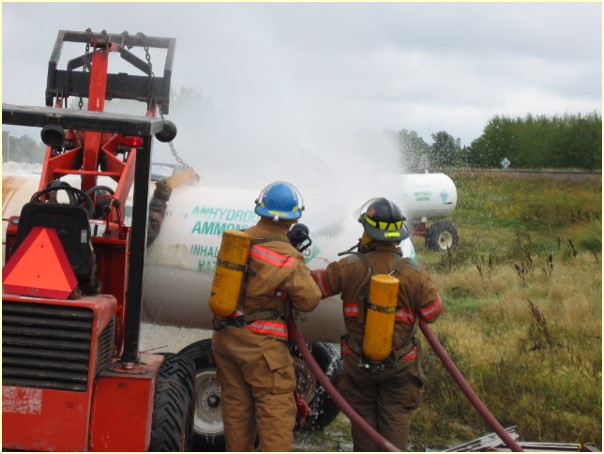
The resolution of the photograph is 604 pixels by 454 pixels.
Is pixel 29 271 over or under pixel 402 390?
over

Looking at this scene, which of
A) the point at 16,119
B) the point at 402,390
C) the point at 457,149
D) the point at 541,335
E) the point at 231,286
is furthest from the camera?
the point at 457,149

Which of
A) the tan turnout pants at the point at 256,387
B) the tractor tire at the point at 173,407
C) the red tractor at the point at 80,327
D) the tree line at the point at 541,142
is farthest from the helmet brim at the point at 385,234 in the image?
the tree line at the point at 541,142

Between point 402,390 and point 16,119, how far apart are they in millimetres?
2935

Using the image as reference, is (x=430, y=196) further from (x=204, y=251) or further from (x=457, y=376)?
(x=457, y=376)

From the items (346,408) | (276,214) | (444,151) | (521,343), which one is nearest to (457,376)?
(346,408)

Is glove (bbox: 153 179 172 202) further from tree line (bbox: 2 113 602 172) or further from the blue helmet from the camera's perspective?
tree line (bbox: 2 113 602 172)

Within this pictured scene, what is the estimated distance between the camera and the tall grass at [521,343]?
764 centimetres

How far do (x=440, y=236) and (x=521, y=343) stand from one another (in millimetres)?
11191

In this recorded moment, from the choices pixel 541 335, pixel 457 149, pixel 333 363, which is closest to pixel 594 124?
pixel 457 149

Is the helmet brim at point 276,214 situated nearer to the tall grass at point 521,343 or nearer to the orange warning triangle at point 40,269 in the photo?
the orange warning triangle at point 40,269

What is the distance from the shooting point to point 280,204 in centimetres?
560

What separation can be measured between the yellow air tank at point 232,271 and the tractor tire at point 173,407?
60 cm

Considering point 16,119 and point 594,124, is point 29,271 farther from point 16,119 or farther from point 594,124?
point 594,124

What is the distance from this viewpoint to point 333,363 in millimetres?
7508
